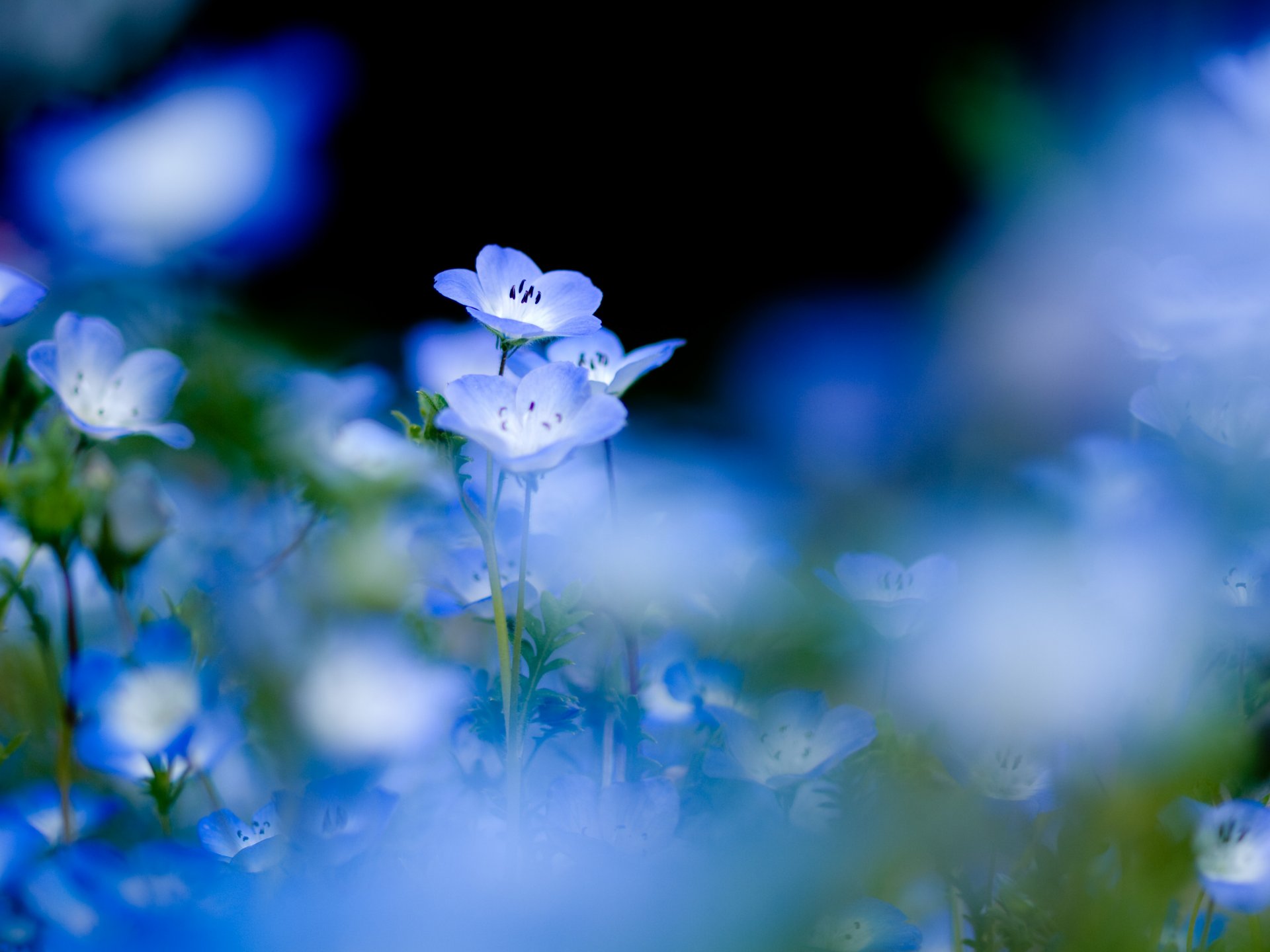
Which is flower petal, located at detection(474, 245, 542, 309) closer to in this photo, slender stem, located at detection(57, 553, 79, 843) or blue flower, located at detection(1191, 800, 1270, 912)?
slender stem, located at detection(57, 553, 79, 843)

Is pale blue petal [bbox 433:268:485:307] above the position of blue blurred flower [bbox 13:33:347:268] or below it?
below

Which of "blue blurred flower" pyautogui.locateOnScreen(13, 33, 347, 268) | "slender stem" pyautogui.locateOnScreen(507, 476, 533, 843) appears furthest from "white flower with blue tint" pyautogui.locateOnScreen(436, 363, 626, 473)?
→ "blue blurred flower" pyautogui.locateOnScreen(13, 33, 347, 268)

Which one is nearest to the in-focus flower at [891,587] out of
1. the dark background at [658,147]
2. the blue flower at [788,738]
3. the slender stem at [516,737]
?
the blue flower at [788,738]

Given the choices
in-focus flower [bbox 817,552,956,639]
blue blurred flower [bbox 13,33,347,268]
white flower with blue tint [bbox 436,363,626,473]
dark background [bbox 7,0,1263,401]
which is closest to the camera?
white flower with blue tint [bbox 436,363,626,473]

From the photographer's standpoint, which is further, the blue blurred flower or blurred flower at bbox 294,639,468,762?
the blue blurred flower

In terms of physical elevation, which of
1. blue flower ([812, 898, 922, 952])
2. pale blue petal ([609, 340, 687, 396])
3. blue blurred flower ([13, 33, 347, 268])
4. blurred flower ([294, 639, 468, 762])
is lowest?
blue flower ([812, 898, 922, 952])

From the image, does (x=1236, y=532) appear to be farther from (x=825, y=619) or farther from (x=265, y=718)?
(x=265, y=718)
